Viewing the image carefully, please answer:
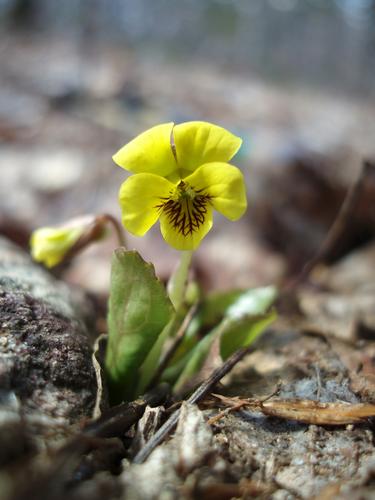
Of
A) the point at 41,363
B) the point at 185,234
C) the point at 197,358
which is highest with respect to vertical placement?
the point at 185,234

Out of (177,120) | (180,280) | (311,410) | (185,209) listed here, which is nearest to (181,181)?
(185,209)

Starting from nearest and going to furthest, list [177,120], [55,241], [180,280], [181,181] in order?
[181,181]
[180,280]
[55,241]
[177,120]

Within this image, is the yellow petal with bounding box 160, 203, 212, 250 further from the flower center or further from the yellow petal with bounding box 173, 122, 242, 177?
the yellow petal with bounding box 173, 122, 242, 177

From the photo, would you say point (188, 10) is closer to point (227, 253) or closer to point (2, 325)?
point (227, 253)

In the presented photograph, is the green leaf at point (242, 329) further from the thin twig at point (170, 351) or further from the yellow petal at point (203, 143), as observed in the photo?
the yellow petal at point (203, 143)

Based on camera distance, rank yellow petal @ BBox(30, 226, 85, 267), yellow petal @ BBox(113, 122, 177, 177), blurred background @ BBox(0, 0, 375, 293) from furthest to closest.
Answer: blurred background @ BBox(0, 0, 375, 293) → yellow petal @ BBox(30, 226, 85, 267) → yellow petal @ BBox(113, 122, 177, 177)

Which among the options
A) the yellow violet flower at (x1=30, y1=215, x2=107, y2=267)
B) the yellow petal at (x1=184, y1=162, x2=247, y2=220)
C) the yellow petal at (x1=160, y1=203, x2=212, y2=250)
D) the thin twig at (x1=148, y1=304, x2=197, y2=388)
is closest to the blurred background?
the yellow violet flower at (x1=30, y1=215, x2=107, y2=267)

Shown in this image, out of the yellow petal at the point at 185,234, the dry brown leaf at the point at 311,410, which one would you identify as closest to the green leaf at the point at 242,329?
the dry brown leaf at the point at 311,410

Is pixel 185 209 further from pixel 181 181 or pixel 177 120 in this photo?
pixel 177 120
